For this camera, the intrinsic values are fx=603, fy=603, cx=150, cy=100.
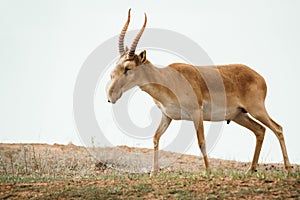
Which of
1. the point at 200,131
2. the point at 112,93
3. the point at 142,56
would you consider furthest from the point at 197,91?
the point at 112,93

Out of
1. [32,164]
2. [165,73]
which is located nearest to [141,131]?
[165,73]

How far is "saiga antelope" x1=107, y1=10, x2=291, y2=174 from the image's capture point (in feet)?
38.5

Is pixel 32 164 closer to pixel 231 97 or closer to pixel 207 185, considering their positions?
pixel 231 97

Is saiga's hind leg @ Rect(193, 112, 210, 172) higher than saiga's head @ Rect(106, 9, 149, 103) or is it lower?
lower

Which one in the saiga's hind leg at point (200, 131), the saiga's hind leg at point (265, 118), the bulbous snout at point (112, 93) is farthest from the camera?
the saiga's hind leg at point (265, 118)

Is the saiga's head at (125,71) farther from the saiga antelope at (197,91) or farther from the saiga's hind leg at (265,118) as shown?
the saiga's hind leg at (265,118)

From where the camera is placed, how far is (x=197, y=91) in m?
12.1

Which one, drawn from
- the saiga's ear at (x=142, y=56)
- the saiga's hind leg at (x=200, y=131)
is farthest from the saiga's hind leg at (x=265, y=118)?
the saiga's ear at (x=142, y=56)

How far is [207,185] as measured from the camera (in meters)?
8.81

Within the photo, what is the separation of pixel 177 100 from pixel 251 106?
1.81 metres

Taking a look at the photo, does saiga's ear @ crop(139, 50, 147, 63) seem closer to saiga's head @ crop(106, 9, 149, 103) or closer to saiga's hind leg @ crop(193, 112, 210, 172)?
saiga's head @ crop(106, 9, 149, 103)

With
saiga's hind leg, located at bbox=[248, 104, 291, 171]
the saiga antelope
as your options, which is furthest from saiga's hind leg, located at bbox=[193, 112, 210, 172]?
saiga's hind leg, located at bbox=[248, 104, 291, 171]

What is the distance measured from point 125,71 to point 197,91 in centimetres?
156

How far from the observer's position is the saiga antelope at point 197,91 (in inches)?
462
